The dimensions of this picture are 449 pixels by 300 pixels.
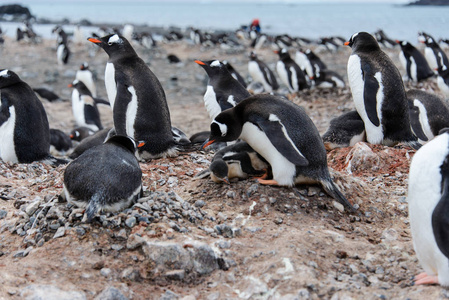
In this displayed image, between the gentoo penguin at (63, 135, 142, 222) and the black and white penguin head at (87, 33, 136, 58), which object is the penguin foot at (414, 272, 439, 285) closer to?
the gentoo penguin at (63, 135, 142, 222)

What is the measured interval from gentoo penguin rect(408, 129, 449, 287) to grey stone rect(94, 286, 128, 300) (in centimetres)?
163

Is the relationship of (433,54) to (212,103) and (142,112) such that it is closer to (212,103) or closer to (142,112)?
(212,103)

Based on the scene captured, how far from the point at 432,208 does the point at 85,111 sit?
8.09m

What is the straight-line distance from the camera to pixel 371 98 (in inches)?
222

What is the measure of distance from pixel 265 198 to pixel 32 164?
327 cm

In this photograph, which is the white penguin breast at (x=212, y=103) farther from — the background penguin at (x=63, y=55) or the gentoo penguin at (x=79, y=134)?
the background penguin at (x=63, y=55)

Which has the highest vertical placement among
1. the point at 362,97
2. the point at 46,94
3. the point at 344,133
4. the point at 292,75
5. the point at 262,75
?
the point at 362,97

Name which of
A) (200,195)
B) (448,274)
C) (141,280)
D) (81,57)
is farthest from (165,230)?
(81,57)

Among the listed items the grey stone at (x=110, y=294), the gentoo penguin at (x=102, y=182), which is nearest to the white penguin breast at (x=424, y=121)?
the gentoo penguin at (x=102, y=182)

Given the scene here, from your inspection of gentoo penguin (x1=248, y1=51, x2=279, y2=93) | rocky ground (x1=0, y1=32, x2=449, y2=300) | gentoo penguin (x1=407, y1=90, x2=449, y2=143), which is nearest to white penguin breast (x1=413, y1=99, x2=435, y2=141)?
gentoo penguin (x1=407, y1=90, x2=449, y2=143)

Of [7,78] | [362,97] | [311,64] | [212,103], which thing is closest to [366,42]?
[362,97]

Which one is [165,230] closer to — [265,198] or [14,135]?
[265,198]

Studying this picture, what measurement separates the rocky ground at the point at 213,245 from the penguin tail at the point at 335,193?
0.07m

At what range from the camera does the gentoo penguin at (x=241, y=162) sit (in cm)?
403
